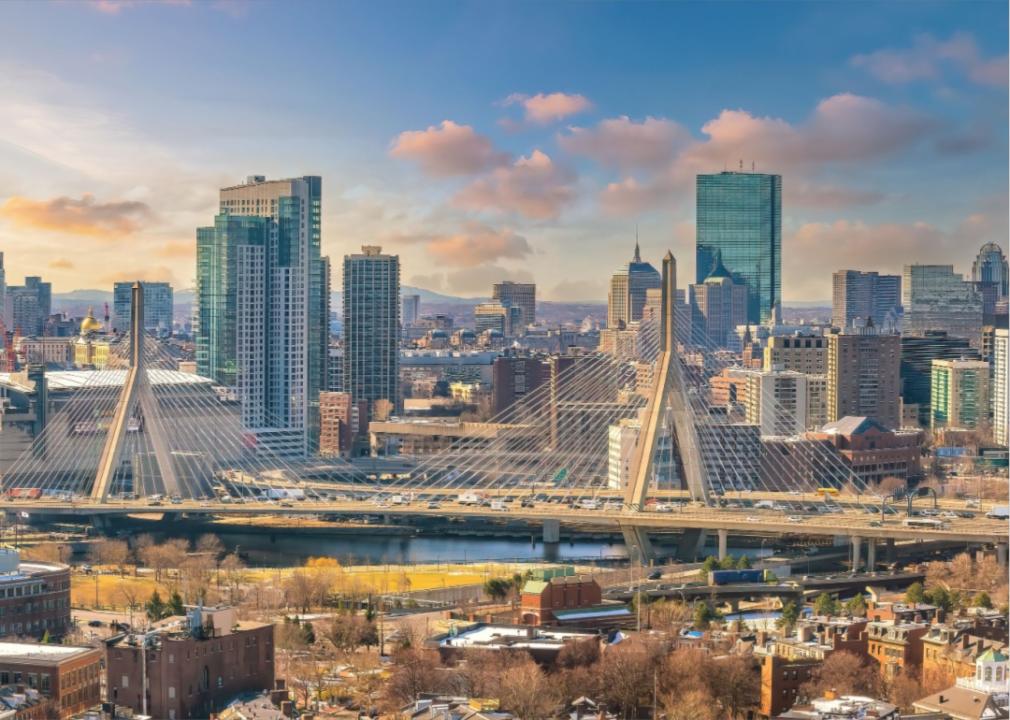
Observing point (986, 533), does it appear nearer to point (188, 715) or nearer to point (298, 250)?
point (188, 715)

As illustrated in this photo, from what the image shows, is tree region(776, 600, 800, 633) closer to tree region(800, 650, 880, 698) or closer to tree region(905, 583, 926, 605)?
tree region(905, 583, 926, 605)

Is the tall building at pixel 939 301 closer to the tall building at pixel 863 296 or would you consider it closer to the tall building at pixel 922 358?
the tall building at pixel 863 296

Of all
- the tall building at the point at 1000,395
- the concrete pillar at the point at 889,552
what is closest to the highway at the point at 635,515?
the concrete pillar at the point at 889,552

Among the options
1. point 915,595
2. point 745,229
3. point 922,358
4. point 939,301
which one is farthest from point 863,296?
point 915,595

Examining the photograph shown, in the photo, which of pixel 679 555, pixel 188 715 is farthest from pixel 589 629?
pixel 679 555

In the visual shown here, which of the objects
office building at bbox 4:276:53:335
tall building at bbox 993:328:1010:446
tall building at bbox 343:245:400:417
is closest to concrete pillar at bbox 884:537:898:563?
tall building at bbox 993:328:1010:446

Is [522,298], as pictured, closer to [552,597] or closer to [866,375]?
[866,375]
